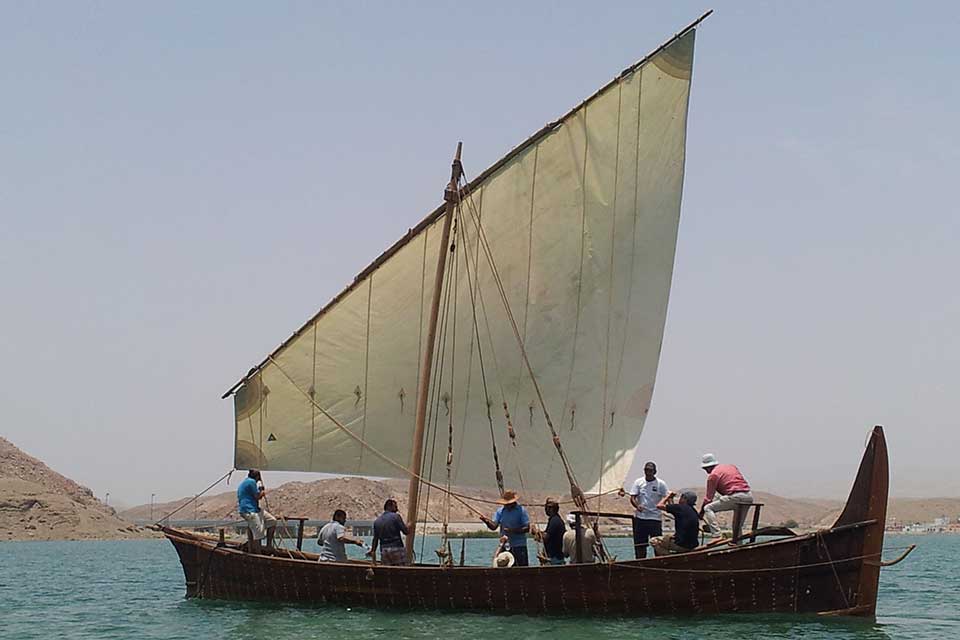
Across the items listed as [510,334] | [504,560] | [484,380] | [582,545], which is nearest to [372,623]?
[504,560]

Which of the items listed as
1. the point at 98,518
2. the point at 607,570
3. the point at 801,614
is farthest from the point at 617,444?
the point at 98,518

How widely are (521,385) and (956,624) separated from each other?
1116 cm

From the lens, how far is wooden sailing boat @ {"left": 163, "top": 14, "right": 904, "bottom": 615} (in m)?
Result: 27.8

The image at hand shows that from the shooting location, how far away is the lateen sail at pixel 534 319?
27.8m

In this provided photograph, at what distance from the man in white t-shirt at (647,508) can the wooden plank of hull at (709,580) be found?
823 mm

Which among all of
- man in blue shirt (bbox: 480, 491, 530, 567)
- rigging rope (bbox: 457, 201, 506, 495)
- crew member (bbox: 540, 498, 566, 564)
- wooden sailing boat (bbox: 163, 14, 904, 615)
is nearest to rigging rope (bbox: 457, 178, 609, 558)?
wooden sailing boat (bbox: 163, 14, 904, 615)

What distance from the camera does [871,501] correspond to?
22.2m

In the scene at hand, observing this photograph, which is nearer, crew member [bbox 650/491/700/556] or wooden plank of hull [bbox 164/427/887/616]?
wooden plank of hull [bbox 164/427/887/616]

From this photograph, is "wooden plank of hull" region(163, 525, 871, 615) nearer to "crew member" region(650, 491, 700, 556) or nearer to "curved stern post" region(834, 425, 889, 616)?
"curved stern post" region(834, 425, 889, 616)

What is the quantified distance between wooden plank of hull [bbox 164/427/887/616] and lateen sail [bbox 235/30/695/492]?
421 centimetres

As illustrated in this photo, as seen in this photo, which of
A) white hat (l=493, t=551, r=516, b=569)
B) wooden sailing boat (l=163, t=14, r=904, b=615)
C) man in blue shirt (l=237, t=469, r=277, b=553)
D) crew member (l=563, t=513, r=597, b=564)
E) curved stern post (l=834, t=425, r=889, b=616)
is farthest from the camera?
wooden sailing boat (l=163, t=14, r=904, b=615)

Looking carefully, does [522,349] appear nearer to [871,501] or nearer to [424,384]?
[424,384]

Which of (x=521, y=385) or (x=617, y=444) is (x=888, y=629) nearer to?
(x=617, y=444)

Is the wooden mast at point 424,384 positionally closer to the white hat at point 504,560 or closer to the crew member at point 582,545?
the white hat at point 504,560
